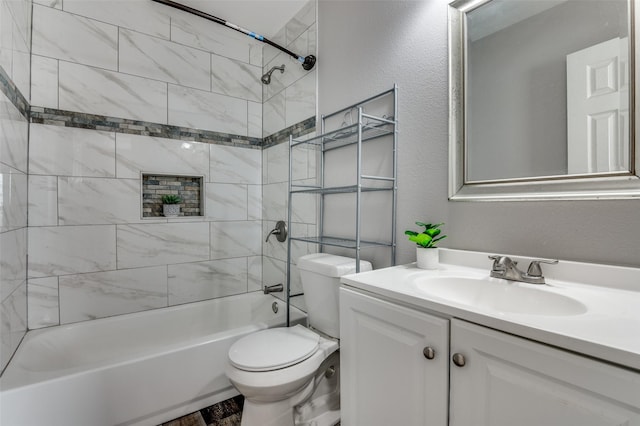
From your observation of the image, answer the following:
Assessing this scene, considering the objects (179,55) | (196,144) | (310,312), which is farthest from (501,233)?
(179,55)

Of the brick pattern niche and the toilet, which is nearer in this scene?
the toilet

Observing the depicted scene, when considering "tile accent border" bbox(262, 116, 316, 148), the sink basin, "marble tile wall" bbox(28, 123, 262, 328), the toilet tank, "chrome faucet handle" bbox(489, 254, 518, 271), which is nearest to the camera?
the sink basin

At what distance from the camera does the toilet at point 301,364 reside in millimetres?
1193

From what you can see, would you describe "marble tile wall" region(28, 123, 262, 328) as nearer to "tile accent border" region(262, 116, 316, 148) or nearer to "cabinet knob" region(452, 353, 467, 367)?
"tile accent border" region(262, 116, 316, 148)

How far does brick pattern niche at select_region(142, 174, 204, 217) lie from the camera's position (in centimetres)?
Result: 216

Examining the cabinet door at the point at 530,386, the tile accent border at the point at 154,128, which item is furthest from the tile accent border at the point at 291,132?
the cabinet door at the point at 530,386

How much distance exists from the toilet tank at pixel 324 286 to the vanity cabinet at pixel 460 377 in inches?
13.3

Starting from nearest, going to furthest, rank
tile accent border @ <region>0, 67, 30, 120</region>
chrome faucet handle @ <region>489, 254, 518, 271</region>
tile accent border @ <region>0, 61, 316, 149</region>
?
chrome faucet handle @ <region>489, 254, 518, 271</region>
tile accent border @ <region>0, 67, 30, 120</region>
tile accent border @ <region>0, 61, 316, 149</region>

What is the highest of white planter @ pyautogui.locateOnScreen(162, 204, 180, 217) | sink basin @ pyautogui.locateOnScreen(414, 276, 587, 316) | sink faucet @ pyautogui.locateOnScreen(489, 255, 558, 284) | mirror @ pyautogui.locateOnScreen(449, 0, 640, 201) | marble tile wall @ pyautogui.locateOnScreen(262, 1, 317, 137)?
marble tile wall @ pyautogui.locateOnScreen(262, 1, 317, 137)

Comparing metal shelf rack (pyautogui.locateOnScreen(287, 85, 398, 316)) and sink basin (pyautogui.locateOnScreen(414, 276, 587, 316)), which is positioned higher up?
metal shelf rack (pyautogui.locateOnScreen(287, 85, 398, 316))

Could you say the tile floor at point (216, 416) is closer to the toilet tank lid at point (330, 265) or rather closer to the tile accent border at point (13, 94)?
the toilet tank lid at point (330, 265)

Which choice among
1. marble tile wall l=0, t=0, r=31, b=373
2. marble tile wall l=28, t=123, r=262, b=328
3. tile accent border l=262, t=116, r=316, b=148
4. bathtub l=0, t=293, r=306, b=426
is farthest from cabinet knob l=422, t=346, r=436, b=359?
marble tile wall l=28, t=123, r=262, b=328

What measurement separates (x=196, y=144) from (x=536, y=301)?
2.29m

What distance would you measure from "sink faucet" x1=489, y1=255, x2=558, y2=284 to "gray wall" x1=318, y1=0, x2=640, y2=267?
8 centimetres
